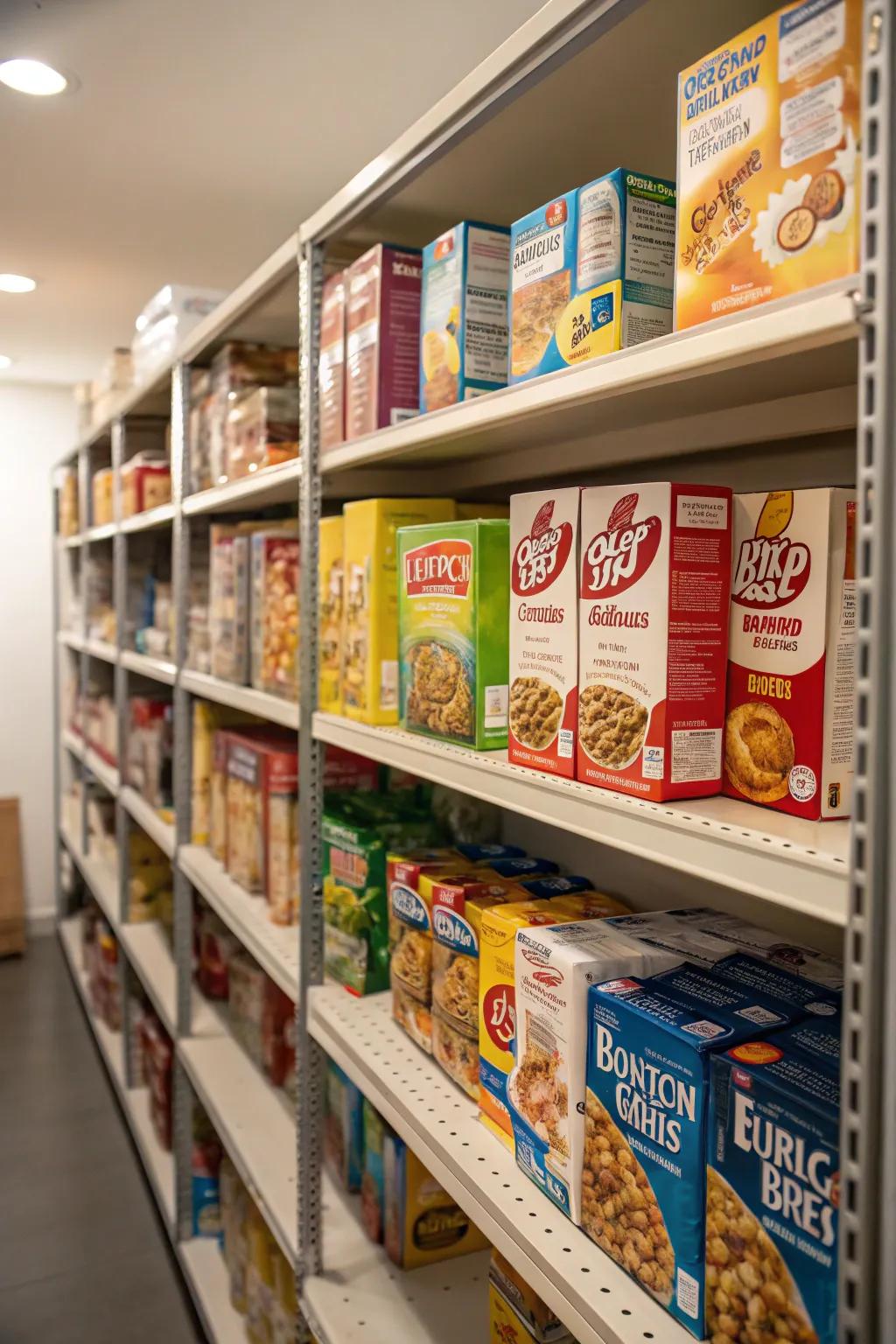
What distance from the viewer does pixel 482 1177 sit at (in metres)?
1.23

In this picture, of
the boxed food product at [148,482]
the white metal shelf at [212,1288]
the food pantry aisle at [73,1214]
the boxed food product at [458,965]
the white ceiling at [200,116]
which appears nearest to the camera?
the boxed food product at [458,965]

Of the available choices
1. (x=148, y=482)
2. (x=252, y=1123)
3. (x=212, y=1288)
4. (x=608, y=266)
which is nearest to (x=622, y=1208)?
(x=608, y=266)

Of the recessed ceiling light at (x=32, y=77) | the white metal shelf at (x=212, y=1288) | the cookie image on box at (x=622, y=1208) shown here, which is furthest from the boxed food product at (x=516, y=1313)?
the recessed ceiling light at (x=32, y=77)

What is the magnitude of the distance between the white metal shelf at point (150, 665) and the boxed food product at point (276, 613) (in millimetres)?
633

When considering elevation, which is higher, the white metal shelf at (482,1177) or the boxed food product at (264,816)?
the boxed food product at (264,816)

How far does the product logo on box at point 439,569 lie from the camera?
137 cm

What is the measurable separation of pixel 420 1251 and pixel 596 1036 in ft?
2.92

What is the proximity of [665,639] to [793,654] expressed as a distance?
4.6 inches

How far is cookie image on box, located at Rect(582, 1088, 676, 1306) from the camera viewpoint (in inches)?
39.4

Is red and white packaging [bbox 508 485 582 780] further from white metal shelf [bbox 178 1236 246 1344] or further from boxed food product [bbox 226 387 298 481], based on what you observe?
white metal shelf [bbox 178 1236 246 1344]

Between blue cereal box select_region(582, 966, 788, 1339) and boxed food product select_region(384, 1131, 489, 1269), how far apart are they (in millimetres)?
669

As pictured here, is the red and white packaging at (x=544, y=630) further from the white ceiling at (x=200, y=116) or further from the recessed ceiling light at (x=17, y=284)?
the recessed ceiling light at (x=17, y=284)

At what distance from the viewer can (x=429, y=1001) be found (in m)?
1.55

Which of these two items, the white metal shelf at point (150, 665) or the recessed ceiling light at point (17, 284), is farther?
the recessed ceiling light at point (17, 284)
